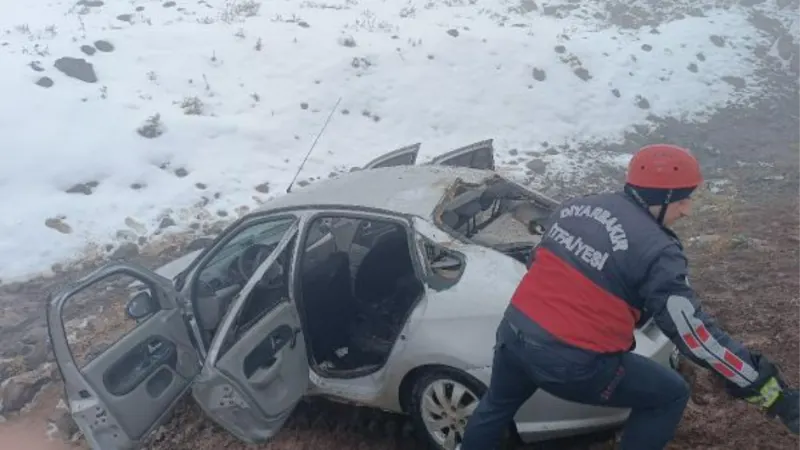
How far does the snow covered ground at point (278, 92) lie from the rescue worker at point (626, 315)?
6.73 metres

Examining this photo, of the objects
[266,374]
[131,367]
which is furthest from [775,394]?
[131,367]

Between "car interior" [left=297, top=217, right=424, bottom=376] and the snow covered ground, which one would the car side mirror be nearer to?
"car interior" [left=297, top=217, right=424, bottom=376]

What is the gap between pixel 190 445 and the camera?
5.19 meters

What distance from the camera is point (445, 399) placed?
421cm

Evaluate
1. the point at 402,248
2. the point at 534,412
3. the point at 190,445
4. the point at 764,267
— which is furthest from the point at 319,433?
the point at 764,267

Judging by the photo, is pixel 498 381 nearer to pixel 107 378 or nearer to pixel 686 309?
pixel 686 309

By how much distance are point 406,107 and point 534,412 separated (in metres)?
8.61

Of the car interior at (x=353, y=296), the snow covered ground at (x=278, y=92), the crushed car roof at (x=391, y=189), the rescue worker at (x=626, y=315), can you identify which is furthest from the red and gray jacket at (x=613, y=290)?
the snow covered ground at (x=278, y=92)

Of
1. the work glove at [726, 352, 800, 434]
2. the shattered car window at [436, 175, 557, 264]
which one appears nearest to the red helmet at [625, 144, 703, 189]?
the work glove at [726, 352, 800, 434]

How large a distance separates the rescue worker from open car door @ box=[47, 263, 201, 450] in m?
2.20

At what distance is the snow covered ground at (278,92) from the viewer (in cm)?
964

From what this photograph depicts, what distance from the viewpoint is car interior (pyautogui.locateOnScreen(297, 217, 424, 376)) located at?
4891 millimetres

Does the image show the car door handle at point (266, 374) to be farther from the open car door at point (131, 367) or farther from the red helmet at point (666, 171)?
the red helmet at point (666, 171)

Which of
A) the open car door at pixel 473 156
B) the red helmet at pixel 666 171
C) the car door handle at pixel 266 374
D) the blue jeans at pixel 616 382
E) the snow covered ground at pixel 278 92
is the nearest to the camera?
the red helmet at pixel 666 171
